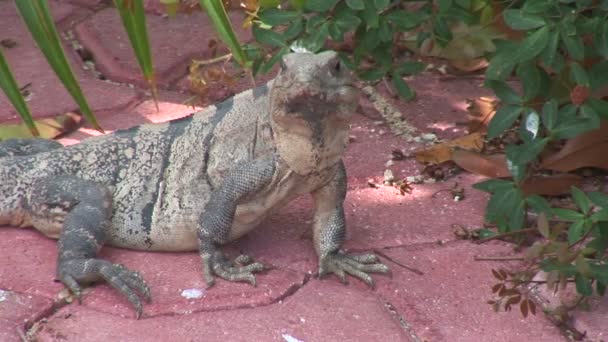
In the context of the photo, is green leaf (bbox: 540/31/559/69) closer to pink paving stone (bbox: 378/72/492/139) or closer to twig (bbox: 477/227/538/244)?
twig (bbox: 477/227/538/244)

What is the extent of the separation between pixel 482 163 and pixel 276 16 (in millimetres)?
1022

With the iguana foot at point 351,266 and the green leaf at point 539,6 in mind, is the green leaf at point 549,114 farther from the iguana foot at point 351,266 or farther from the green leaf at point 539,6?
the iguana foot at point 351,266

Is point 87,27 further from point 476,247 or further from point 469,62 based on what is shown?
point 476,247

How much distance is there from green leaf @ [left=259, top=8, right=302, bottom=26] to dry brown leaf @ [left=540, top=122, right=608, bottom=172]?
1.10 meters

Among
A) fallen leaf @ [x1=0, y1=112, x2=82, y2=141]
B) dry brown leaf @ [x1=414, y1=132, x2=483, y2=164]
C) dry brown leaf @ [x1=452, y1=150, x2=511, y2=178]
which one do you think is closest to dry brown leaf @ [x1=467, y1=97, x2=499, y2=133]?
dry brown leaf @ [x1=414, y1=132, x2=483, y2=164]

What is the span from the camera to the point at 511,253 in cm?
387

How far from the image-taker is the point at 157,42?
573 centimetres

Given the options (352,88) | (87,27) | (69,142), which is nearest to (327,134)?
(352,88)

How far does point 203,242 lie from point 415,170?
3.78 ft

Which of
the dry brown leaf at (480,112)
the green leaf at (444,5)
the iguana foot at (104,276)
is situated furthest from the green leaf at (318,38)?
the iguana foot at (104,276)

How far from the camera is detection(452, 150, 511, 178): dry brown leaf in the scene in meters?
4.34

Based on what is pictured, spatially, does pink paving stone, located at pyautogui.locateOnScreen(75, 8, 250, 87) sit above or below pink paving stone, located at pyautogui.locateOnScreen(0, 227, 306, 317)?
below

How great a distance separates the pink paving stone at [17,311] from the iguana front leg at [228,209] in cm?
57

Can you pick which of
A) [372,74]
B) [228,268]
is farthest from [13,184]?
[372,74]
